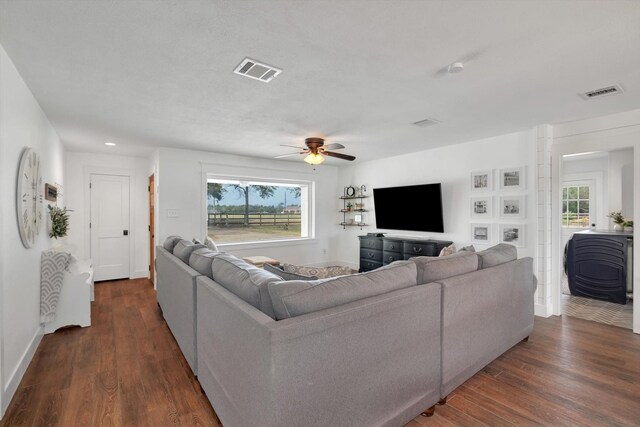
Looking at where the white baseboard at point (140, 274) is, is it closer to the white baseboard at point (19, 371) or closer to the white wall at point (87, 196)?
the white wall at point (87, 196)

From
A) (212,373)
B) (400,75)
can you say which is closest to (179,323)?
(212,373)

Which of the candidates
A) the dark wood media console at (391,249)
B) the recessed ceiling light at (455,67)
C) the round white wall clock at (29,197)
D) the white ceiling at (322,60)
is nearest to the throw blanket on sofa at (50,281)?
the round white wall clock at (29,197)

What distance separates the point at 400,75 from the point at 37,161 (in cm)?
337

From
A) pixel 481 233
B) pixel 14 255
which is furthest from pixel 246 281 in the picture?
pixel 481 233

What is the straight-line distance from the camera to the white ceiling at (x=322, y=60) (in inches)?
65.6

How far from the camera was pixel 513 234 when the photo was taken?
4219mm

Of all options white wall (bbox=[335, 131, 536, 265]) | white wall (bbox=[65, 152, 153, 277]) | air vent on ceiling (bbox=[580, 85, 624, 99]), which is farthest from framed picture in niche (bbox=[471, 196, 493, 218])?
white wall (bbox=[65, 152, 153, 277])

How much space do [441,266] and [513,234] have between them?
2.68 metres

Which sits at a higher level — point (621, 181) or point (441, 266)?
point (621, 181)

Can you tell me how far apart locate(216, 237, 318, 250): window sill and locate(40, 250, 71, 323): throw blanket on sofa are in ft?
8.20

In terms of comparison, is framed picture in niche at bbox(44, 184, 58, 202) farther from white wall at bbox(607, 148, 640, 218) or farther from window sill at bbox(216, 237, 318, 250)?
white wall at bbox(607, 148, 640, 218)

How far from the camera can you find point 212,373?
1900 millimetres

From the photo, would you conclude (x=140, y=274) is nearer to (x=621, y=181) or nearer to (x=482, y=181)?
(x=482, y=181)

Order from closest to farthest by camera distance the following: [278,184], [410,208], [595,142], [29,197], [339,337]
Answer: [339,337] → [29,197] → [595,142] → [410,208] → [278,184]
